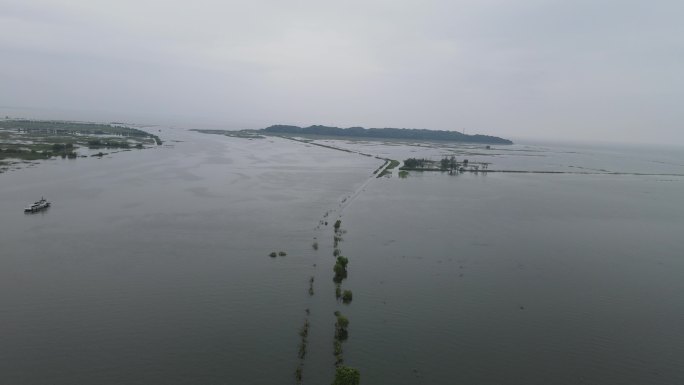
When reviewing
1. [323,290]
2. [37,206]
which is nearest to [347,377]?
[323,290]

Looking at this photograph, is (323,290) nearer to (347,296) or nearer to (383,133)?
(347,296)

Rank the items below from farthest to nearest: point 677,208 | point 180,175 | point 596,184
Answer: point 596,184
point 180,175
point 677,208

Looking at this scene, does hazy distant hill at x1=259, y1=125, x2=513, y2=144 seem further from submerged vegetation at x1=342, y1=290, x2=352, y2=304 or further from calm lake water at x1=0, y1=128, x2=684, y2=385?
submerged vegetation at x1=342, y1=290, x2=352, y2=304

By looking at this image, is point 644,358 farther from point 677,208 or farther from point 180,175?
point 180,175

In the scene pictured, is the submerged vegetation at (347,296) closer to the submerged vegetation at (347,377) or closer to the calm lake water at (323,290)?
the calm lake water at (323,290)

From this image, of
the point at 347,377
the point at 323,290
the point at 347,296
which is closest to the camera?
the point at 347,377

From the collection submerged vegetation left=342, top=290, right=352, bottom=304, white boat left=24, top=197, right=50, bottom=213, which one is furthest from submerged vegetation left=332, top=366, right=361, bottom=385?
white boat left=24, top=197, right=50, bottom=213

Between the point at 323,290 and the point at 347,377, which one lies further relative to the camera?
the point at 323,290

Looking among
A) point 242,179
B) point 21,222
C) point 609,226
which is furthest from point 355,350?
point 242,179
